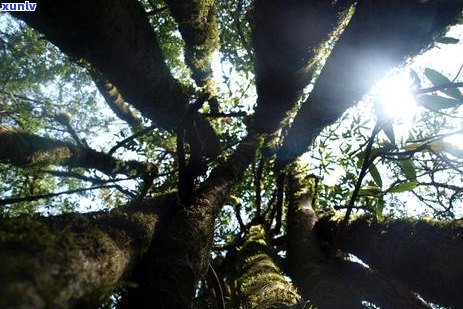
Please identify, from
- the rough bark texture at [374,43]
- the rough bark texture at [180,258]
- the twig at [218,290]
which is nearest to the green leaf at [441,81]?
the rough bark texture at [374,43]

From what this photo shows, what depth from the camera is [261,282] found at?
2971 millimetres

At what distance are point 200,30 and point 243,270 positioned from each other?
3.72 m

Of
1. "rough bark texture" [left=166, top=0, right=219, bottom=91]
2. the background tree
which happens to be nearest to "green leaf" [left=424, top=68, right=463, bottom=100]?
the background tree

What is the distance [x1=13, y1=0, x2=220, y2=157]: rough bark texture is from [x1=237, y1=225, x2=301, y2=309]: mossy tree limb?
4.53ft

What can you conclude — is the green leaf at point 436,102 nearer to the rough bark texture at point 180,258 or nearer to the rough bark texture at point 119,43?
the rough bark texture at point 180,258

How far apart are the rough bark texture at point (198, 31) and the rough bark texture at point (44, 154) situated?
7.29 feet

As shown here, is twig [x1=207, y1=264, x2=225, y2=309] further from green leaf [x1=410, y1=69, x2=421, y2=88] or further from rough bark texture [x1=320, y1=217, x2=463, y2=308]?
green leaf [x1=410, y1=69, x2=421, y2=88]

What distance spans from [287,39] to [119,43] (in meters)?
1.60

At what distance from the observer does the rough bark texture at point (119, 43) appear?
2072 millimetres

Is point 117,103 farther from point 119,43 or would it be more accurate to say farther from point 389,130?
point 389,130

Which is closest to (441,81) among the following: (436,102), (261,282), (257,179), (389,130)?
(436,102)

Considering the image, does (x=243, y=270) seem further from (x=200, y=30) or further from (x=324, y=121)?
(x=200, y=30)

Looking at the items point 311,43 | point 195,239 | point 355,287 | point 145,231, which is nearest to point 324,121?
point 311,43

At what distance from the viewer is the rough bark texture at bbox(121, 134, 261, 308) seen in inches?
75.2
